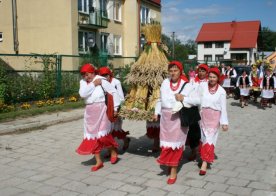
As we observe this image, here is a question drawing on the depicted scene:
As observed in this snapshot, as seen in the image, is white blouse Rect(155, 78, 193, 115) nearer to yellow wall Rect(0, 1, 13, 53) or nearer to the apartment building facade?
the apartment building facade

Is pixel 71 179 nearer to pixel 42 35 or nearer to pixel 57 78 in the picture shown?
Answer: pixel 57 78

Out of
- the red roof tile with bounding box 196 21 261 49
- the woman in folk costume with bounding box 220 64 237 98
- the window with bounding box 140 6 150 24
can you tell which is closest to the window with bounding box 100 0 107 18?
the window with bounding box 140 6 150 24

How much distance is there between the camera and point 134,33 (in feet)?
117

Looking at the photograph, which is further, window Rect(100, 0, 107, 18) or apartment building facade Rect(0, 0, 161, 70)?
window Rect(100, 0, 107, 18)

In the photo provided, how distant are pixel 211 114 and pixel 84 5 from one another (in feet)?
81.3

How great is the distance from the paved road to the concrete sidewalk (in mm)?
528

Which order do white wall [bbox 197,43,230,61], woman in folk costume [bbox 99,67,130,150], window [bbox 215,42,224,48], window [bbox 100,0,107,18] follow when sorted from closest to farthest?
woman in folk costume [bbox 99,67,130,150], window [bbox 100,0,107,18], white wall [bbox 197,43,230,61], window [bbox 215,42,224,48]

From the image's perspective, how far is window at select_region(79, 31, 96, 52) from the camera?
28.6 metres

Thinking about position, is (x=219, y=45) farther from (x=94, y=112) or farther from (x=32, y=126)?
(x=94, y=112)

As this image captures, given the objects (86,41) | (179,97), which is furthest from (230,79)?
(179,97)

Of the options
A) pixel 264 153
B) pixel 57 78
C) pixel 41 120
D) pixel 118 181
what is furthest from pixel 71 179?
pixel 57 78

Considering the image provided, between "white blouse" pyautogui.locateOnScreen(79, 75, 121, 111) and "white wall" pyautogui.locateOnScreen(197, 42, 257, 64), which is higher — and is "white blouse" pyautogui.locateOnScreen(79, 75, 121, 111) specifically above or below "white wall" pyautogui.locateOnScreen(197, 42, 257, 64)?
below

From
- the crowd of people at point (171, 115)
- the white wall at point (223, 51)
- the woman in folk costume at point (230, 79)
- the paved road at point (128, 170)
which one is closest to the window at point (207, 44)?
the white wall at point (223, 51)

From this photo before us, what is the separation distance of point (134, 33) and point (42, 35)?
10.6 metres
